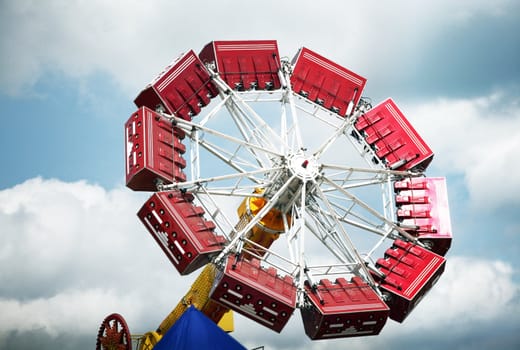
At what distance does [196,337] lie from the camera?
2636cm

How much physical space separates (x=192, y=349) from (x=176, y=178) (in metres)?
7.60

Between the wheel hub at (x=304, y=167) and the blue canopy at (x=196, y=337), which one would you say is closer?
the blue canopy at (x=196, y=337)

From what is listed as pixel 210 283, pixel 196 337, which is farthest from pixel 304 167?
pixel 196 337

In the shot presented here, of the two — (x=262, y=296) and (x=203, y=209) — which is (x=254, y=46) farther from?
(x=262, y=296)

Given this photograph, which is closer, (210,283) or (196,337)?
(196,337)

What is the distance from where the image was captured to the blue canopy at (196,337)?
26.2 metres

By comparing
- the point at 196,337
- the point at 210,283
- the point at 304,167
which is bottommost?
the point at 196,337

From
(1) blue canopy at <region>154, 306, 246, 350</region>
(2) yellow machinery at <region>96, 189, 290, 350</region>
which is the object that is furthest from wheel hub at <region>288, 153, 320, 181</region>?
(1) blue canopy at <region>154, 306, 246, 350</region>

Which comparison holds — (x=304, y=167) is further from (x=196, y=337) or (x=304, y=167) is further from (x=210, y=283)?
(x=196, y=337)

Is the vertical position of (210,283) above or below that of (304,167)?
below

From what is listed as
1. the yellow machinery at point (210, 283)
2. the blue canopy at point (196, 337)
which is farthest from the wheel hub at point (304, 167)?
the blue canopy at point (196, 337)

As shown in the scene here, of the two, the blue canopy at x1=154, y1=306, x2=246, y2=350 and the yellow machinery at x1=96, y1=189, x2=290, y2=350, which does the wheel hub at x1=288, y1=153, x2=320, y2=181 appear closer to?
the yellow machinery at x1=96, y1=189, x2=290, y2=350

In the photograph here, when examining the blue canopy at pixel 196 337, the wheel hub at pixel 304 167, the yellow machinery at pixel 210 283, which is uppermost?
the wheel hub at pixel 304 167

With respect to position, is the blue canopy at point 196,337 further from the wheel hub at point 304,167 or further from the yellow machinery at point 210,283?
the wheel hub at point 304,167
